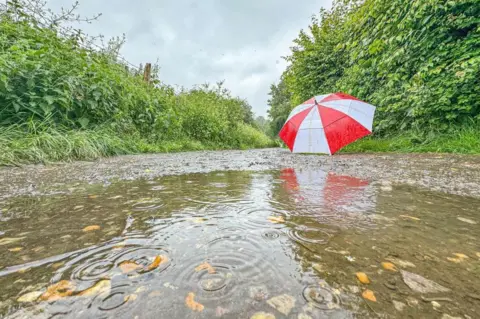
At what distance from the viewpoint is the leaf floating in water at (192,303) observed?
1.65 ft

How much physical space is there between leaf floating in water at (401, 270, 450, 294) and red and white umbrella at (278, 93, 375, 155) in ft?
11.7

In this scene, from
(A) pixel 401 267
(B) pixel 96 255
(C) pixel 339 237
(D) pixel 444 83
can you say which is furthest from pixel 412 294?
(D) pixel 444 83

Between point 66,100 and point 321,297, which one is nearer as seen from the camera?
point 321,297

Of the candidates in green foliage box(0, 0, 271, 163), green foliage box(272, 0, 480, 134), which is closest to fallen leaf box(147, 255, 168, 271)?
green foliage box(0, 0, 271, 163)

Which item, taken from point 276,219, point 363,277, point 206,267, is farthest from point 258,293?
point 276,219

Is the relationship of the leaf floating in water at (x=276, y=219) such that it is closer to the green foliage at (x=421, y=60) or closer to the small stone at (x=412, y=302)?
the small stone at (x=412, y=302)

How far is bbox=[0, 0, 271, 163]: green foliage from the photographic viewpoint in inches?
129

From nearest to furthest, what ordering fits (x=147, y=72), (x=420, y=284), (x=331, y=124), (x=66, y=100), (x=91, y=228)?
(x=420, y=284), (x=91, y=228), (x=66, y=100), (x=331, y=124), (x=147, y=72)

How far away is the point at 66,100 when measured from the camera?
371 centimetres

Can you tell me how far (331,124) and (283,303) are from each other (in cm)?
392

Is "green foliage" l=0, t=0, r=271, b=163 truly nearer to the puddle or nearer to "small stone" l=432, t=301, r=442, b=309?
the puddle

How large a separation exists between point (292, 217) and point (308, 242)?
0.81ft

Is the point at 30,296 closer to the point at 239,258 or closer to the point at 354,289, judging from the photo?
the point at 239,258

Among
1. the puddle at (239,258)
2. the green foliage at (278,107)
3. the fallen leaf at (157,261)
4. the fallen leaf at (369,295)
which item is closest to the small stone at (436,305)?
the puddle at (239,258)
